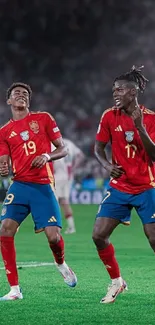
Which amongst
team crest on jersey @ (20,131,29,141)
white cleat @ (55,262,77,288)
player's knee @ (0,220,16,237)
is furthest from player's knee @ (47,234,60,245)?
team crest on jersey @ (20,131,29,141)

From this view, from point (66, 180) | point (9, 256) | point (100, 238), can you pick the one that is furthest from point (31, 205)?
point (66, 180)

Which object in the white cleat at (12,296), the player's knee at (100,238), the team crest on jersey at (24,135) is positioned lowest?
the white cleat at (12,296)

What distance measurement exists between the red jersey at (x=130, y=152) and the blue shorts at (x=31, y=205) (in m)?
0.75

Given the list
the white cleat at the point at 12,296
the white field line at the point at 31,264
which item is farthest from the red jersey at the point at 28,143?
the white field line at the point at 31,264

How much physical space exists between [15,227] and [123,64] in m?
29.6

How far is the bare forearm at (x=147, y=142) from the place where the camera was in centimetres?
713

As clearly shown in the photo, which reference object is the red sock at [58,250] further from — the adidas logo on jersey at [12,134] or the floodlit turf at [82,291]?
the adidas logo on jersey at [12,134]

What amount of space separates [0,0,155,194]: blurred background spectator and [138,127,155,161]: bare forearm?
2725 centimetres

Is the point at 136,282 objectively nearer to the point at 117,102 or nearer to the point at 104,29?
the point at 117,102

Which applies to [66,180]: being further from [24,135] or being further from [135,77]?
[135,77]

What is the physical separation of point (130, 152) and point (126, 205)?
0.49 metres

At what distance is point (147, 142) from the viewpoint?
7.18 m

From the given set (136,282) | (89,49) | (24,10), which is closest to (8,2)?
(24,10)

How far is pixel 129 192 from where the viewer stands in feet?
24.7
